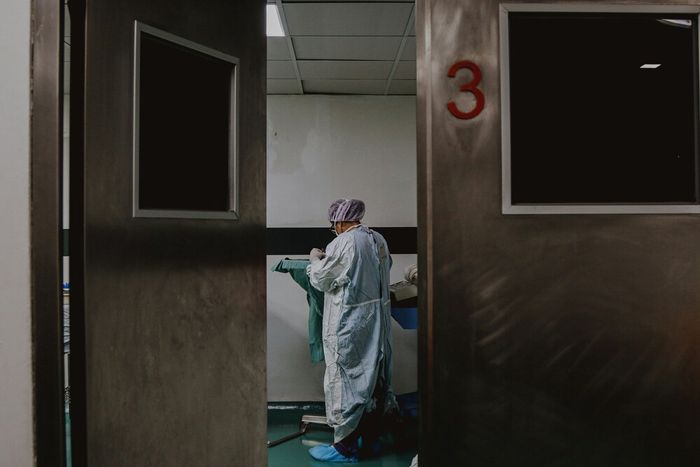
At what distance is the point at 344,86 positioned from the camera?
3943mm

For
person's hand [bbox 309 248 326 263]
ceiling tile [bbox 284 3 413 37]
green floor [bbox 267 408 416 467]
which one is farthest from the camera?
person's hand [bbox 309 248 326 263]

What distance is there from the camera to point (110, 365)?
1214 millimetres

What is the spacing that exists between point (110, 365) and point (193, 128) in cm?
70

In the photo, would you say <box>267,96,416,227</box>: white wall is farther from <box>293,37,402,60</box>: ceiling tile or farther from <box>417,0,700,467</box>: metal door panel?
<box>417,0,700,467</box>: metal door panel

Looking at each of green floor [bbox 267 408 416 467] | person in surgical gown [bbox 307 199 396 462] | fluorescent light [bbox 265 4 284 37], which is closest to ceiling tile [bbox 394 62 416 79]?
fluorescent light [bbox 265 4 284 37]

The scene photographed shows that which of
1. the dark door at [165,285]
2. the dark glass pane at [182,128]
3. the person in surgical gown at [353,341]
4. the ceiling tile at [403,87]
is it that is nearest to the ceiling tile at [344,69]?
the ceiling tile at [403,87]

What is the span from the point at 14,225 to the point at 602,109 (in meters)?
1.41

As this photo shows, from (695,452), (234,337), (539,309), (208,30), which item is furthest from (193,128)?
(695,452)

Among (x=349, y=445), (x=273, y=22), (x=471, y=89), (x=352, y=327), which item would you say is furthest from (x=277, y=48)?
(x=349, y=445)

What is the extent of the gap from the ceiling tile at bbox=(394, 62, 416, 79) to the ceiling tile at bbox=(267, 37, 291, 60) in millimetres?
758

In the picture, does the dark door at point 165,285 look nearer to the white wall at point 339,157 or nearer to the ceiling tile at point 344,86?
the ceiling tile at point 344,86

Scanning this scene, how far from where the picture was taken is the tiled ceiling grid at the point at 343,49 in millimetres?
2719

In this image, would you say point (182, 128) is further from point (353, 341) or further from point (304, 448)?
point (304, 448)

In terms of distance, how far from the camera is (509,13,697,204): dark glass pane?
1291mm
